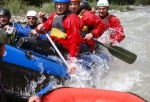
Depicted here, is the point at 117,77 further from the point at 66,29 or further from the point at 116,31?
the point at 66,29

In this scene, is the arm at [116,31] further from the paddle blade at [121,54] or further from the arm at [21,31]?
the arm at [21,31]

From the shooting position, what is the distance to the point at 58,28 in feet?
14.9

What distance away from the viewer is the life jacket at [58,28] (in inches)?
175

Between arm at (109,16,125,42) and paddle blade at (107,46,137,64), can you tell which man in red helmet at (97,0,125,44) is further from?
paddle blade at (107,46,137,64)

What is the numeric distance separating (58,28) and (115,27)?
1649 mm

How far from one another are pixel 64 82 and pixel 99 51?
1.23m

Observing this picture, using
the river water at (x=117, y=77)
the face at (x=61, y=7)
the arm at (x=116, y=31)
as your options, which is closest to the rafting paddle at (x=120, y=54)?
the river water at (x=117, y=77)

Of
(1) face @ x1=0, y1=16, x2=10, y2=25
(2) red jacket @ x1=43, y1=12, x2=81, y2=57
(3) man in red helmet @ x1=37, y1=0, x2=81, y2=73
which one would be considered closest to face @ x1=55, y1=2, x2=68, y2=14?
(3) man in red helmet @ x1=37, y1=0, x2=81, y2=73

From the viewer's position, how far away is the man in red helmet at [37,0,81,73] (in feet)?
14.0

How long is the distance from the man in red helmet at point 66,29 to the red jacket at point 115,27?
57.6 inches

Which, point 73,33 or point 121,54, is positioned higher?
point 73,33

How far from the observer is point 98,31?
193 inches

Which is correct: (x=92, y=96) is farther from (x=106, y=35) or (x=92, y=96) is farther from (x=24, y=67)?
(x=106, y=35)

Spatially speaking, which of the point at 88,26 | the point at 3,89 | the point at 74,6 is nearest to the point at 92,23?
the point at 88,26
